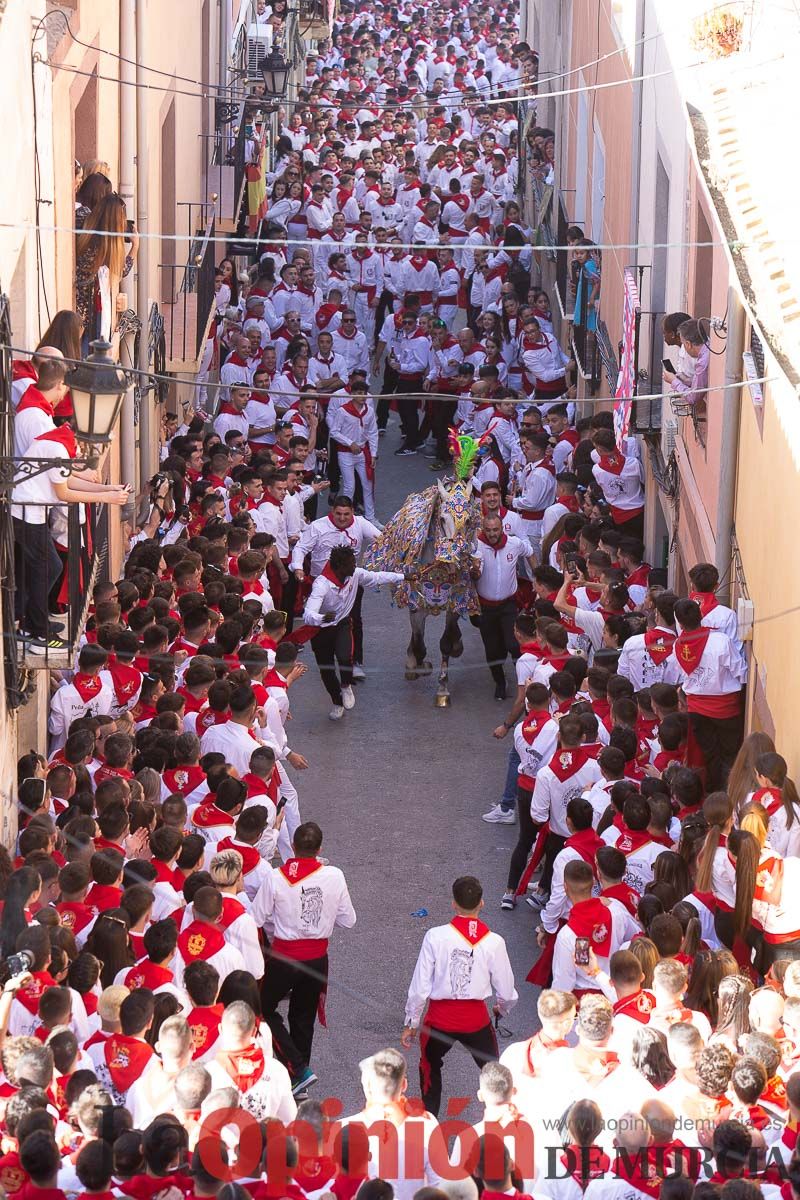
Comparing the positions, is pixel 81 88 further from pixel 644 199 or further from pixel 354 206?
pixel 354 206

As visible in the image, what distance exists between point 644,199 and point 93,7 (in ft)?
16.7

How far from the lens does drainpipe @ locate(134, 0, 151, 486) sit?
50.8 feet

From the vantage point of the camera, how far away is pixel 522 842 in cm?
1116

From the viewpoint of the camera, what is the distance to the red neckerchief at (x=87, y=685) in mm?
11125

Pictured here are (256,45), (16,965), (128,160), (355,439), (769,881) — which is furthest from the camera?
(256,45)

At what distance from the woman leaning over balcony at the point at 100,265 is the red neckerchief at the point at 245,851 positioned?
4280mm

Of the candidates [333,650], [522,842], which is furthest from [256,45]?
[522,842]

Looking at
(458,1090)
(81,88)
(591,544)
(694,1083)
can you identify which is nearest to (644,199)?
(591,544)

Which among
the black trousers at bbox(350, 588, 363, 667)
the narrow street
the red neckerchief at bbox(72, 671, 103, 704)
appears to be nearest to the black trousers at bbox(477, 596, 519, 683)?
the narrow street

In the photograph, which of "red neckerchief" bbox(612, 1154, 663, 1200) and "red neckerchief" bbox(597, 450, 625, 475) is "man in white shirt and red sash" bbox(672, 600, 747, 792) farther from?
"red neckerchief" bbox(612, 1154, 663, 1200)

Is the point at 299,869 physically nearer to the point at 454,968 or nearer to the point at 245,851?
the point at 245,851

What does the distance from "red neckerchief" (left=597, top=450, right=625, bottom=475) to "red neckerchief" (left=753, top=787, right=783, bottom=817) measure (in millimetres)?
6914

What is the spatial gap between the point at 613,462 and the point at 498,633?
2.16 m

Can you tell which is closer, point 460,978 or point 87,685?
point 460,978
